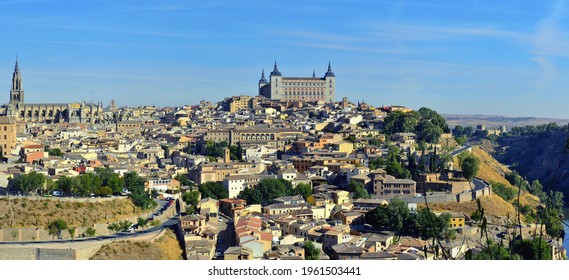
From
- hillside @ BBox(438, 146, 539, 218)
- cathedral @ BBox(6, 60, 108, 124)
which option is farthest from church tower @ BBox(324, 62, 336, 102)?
hillside @ BBox(438, 146, 539, 218)

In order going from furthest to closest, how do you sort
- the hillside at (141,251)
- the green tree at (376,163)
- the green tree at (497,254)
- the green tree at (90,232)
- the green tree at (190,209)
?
the green tree at (376,163) → the green tree at (190,209) → the green tree at (90,232) → the hillside at (141,251) → the green tree at (497,254)

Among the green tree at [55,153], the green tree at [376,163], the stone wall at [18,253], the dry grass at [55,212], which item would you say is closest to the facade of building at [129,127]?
the green tree at [55,153]

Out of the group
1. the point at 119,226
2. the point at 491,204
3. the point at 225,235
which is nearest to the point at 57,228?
the point at 119,226

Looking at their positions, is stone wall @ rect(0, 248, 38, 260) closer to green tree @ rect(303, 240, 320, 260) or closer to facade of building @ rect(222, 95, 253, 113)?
green tree @ rect(303, 240, 320, 260)

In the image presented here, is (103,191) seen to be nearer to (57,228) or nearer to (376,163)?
(57,228)

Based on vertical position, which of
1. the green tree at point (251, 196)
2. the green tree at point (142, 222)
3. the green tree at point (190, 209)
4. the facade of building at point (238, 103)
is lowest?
the green tree at point (142, 222)

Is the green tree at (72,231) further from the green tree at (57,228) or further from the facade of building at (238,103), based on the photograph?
the facade of building at (238,103)

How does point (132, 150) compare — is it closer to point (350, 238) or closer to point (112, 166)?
point (112, 166)
